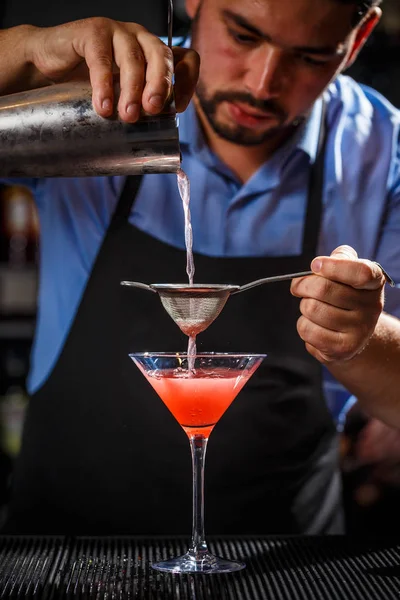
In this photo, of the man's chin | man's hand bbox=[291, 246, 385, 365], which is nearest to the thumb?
man's hand bbox=[291, 246, 385, 365]

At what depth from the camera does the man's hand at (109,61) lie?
1.62 meters

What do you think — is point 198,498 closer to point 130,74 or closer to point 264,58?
point 130,74

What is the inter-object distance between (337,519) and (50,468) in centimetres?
92

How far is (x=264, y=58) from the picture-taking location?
219cm

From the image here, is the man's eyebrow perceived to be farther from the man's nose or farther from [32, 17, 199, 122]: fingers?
[32, 17, 199, 122]: fingers

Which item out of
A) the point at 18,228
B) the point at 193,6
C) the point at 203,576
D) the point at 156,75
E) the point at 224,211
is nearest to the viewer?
the point at 203,576

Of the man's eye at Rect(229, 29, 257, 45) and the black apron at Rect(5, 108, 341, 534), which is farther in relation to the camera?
the black apron at Rect(5, 108, 341, 534)

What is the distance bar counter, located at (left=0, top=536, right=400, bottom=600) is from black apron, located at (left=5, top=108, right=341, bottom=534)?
65 cm

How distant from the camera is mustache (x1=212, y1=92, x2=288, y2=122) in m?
2.24

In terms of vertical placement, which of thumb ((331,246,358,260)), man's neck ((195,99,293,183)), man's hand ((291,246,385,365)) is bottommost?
man's hand ((291,246,385,365))

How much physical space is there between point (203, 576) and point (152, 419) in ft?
3.20

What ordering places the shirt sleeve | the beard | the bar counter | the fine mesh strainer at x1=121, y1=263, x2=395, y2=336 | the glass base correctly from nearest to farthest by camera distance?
the bar counter, the glass base, the fine mesh strainer at x1=121, y1=263, x2=395, y2=336, the beard, the shirt sleeve

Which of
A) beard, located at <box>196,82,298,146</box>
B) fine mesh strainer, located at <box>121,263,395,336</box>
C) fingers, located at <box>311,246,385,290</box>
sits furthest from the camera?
beard, located at <box>196,82,298,146</box>

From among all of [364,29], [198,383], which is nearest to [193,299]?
[198,383]
